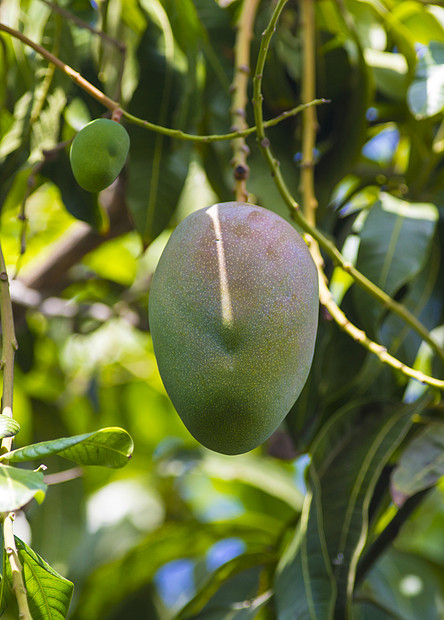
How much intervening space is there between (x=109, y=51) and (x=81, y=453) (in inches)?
25.2

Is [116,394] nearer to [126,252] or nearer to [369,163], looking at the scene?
[126,252]

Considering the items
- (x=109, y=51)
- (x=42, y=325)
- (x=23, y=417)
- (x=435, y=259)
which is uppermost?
(x=109, y=51)

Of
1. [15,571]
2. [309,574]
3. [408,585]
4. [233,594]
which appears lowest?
[408,585]

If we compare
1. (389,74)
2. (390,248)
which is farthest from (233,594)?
(389,74)

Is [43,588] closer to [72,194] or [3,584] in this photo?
[3,584]

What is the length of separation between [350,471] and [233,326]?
0.37 meters

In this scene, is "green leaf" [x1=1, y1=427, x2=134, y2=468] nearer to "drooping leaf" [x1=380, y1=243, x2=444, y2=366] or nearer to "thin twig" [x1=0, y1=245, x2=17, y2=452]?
"thin twig" [x1=0, y1=245, x2=17, y2=452]

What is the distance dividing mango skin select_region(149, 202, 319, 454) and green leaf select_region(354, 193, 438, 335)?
0.24 m

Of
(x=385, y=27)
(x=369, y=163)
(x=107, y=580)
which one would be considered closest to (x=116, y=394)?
(x=107, y=580)

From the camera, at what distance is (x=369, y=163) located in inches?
41.6

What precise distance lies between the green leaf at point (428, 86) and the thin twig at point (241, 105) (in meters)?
0.16

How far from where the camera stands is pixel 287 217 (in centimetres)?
80

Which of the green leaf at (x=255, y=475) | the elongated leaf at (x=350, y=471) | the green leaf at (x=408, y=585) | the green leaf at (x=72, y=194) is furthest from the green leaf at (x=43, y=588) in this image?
the green leaf at (x=255, y=475)

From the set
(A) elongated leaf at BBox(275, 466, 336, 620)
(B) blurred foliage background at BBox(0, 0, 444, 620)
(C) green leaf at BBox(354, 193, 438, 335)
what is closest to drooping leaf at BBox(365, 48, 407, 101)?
(B) blurred foliage background at BBox(0, 0, 444, 620)
